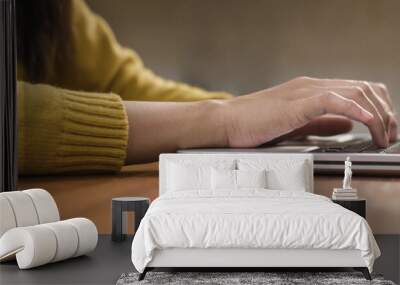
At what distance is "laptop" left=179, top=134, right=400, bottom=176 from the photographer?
22.2 ft

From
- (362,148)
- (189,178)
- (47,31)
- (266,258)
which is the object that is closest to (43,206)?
(189,178)

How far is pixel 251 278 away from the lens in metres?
4.97

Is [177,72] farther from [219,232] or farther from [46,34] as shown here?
[219,232]

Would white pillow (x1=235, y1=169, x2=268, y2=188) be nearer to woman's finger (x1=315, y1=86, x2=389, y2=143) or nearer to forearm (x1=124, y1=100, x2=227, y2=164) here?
forearm (x1=124, y1=100, x2=227, y2=164)

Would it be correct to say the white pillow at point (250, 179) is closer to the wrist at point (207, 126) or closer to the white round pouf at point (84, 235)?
the wrist at point (207, 126)

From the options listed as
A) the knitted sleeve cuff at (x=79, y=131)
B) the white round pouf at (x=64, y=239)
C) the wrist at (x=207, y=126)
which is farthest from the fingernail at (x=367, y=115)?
the white round pouf at (x=64, y=239)

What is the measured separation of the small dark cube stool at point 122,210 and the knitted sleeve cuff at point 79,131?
0.64 metres

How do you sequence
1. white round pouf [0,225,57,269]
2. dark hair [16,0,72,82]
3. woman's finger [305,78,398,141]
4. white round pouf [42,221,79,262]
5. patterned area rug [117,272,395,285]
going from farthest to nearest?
1. dark hair [16,0,72,82]
2. woman's finger [305,78,398,141]
3. white round pouf [42,221,79,262]
4. white round pouf [0,225,57,269]
5. patterned area rug [117,272,395,285]

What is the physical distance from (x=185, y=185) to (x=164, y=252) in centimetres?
156

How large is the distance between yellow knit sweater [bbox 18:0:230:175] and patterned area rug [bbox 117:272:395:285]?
220cm

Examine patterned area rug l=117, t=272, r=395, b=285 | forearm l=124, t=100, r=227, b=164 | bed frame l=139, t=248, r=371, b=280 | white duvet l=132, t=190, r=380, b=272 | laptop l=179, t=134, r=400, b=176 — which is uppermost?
forearm l=124, t=100, r=227, b=164

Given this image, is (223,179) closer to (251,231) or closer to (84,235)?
(84,235)

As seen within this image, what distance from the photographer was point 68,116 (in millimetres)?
7105

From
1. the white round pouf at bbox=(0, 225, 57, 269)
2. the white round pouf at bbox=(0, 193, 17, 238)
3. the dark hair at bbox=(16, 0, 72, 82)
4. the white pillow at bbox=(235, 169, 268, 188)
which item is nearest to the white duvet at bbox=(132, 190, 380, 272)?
the white round pouf at bbox=(0, 225, 57, 269)
